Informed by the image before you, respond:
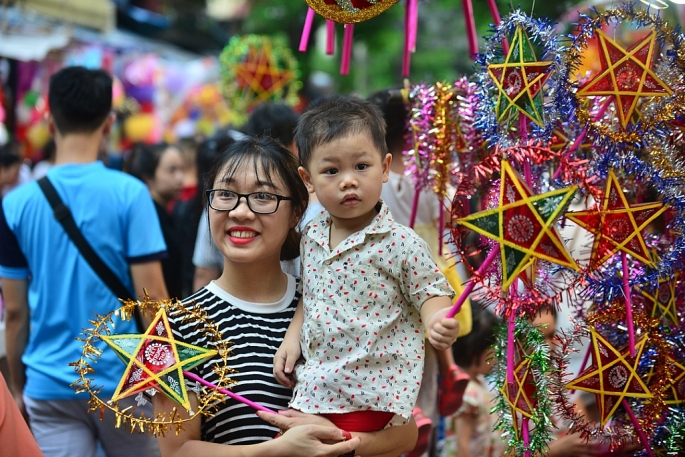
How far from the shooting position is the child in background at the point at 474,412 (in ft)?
13.6

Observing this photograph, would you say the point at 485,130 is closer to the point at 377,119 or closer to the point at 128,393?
the point at 377,119

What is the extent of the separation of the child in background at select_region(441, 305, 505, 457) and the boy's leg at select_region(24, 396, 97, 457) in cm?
180

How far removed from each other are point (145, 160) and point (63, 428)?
2417mm

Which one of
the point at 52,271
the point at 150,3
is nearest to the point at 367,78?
the point at 150,3

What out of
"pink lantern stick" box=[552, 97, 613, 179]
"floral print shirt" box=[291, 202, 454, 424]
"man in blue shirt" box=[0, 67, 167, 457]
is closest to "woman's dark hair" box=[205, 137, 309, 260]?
"floral print shirt" box=[291, 202, 454, 424]

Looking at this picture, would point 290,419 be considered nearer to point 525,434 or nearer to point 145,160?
point 525,434

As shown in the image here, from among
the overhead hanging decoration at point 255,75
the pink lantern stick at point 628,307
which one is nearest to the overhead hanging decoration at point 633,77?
the pink lantern stick at point 628,307

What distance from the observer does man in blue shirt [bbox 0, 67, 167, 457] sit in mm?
3141

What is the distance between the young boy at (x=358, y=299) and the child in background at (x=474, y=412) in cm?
192

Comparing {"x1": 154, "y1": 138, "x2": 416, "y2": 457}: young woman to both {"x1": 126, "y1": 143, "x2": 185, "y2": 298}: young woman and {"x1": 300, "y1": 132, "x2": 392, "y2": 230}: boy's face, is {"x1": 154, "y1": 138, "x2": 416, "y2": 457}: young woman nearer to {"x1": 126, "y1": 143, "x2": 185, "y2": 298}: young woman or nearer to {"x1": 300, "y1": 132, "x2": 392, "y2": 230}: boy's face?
{"x1": 300, "y1": 132, "x2": 392, "y2": 230}: boy's face

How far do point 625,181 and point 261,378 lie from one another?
49.9 inches

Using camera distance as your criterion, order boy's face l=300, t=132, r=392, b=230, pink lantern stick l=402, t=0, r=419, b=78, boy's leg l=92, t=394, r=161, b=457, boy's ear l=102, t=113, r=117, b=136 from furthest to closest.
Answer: boy's ear l=102, t=113, r=117, b=136 < boy's leg l=92, t=394, r=161, b=457 < pink lantern stick l=402, t=0, r=419, b=78 < boy's face l=300, t=132, r=392, b=230

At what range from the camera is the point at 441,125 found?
286 centimetres

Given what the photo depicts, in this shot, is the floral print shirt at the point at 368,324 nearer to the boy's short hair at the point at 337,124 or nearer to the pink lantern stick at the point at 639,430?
the boy's short hair at the point at 337,124
